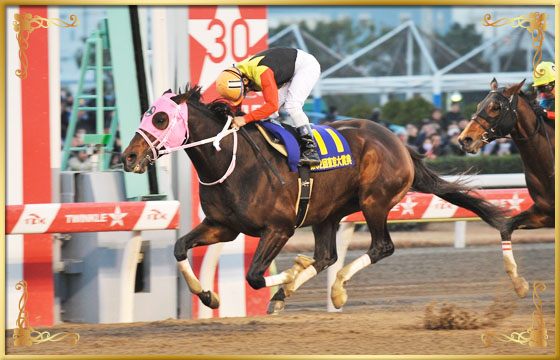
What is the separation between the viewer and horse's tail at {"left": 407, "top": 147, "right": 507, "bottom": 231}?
239 inches

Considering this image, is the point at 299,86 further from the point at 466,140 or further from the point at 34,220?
the point at 34,220

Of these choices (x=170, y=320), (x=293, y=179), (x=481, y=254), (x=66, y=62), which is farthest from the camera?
(x=66, y=62)

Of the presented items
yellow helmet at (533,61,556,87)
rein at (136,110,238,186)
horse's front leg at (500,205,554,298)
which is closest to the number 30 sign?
rein at (136,110,238,186)

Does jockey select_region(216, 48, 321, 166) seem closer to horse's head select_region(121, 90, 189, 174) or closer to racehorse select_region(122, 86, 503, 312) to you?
racehorse select_region(122, 86, 503, 312)

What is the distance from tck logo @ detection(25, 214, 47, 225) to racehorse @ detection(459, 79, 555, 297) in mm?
2782

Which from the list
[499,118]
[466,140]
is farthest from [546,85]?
[466,140]

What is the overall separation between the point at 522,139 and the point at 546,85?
1.59 ft

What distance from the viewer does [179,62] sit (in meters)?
5.92

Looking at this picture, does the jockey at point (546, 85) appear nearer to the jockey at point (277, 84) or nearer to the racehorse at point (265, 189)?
the racehorse at point (265, 189)

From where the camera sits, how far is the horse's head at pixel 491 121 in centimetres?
607

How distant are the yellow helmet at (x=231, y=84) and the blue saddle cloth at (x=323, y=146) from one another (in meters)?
0.34

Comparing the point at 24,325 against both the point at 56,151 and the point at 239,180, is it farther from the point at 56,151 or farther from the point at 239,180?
the point at 239,180

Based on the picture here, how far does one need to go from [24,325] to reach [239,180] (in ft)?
5.46

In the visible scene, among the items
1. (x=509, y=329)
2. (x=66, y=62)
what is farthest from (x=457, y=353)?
(x=66, y=62)
